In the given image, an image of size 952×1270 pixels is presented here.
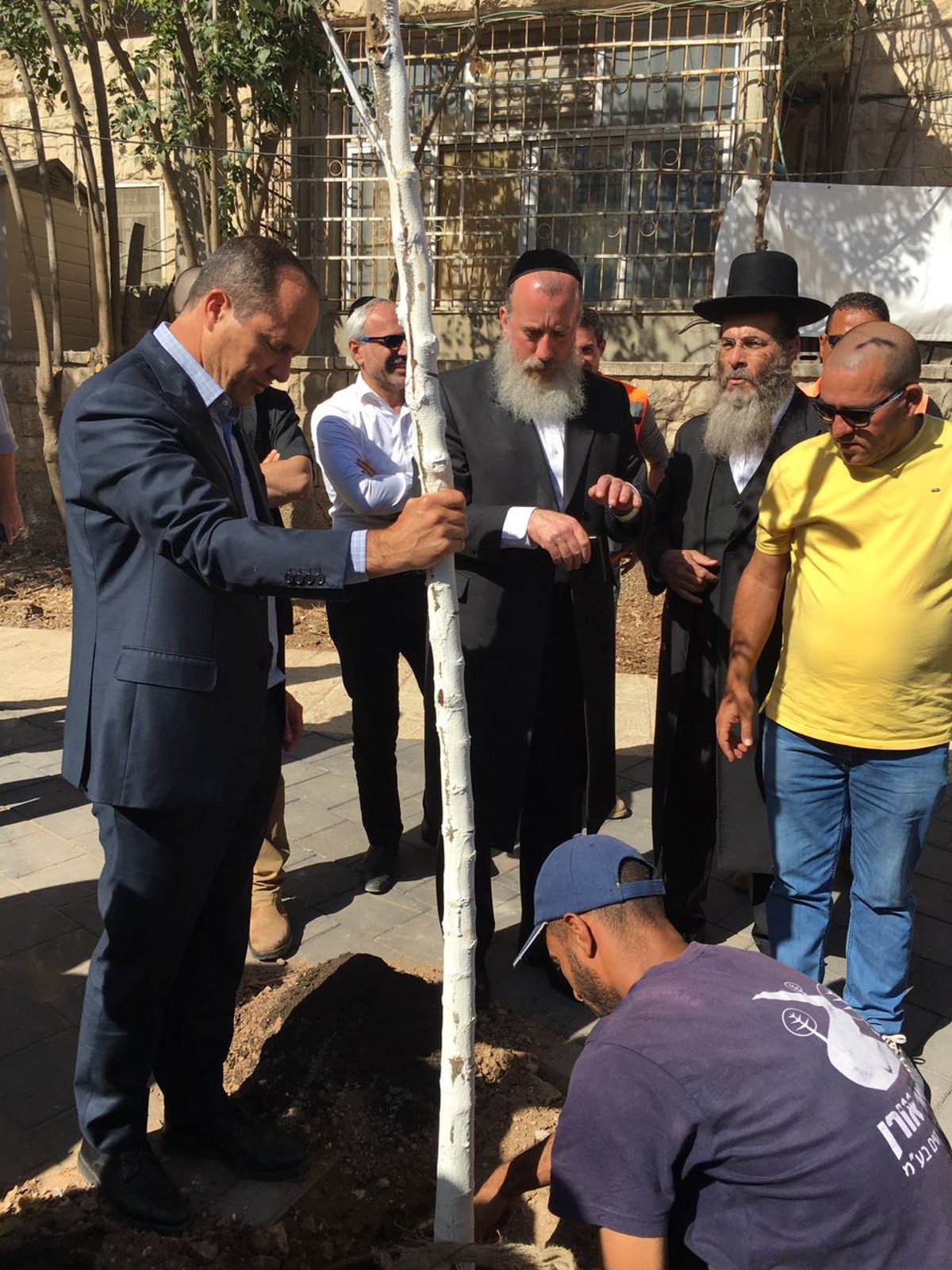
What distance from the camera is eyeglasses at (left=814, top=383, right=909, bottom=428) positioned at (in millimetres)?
2688

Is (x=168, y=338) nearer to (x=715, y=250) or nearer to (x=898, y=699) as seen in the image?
(x=898, y=699)

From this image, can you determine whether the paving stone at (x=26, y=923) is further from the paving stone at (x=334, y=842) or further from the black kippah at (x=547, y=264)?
the black kippah at (x=547, y=264)

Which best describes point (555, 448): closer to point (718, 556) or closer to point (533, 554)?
point (533, 554)

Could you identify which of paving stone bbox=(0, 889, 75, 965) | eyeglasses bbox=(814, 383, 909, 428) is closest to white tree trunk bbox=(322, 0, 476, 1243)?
eyeglasses bbox=(814, 383, 909, 428)

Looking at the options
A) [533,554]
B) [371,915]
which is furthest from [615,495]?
[371,915]

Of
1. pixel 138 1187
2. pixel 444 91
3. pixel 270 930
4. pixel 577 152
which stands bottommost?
pixel 270 930

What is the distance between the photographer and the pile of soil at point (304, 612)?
308 inches

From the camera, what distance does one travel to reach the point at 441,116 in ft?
32.1

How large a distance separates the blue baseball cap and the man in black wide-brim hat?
1650mm

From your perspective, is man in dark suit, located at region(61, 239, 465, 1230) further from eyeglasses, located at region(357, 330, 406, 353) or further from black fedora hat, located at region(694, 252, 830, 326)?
black fedora hat, located at region(694, 252, 830, 326)

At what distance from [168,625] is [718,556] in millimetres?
2058

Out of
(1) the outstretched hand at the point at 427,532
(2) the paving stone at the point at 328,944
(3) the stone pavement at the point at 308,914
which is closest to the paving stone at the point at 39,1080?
(3) the stone pavement at the point at 308,914

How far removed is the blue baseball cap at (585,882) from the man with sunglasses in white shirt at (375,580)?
211cm

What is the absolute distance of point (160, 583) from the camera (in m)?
2.17
